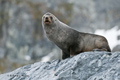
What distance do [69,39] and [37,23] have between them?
65.2 metres

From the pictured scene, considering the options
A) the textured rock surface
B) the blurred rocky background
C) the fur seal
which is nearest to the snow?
the blurred rocky background

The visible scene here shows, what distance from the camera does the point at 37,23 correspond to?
78125mm

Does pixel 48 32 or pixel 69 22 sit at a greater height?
pixel 69 22

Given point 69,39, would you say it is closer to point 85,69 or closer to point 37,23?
point 85,69

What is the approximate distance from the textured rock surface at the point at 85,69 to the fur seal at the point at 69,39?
254 centimetres

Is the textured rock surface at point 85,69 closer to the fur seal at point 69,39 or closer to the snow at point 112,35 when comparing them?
the fur seal at point 69,39

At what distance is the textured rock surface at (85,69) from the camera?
29.3 ft

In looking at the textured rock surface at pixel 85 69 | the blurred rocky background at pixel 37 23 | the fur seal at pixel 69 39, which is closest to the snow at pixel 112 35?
the blurred rocky background at pixel 37 23

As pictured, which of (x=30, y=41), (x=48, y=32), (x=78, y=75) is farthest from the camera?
(x=30, y=41)

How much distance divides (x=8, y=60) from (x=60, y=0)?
25.1m

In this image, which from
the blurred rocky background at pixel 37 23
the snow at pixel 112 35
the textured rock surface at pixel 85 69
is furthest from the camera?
the blurred rocky background at pixel 37 23

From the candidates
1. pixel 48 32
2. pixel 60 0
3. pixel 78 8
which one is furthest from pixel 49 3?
pixel 48 32

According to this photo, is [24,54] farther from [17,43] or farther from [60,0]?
[60,0]

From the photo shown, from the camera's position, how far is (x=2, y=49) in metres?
76.2
